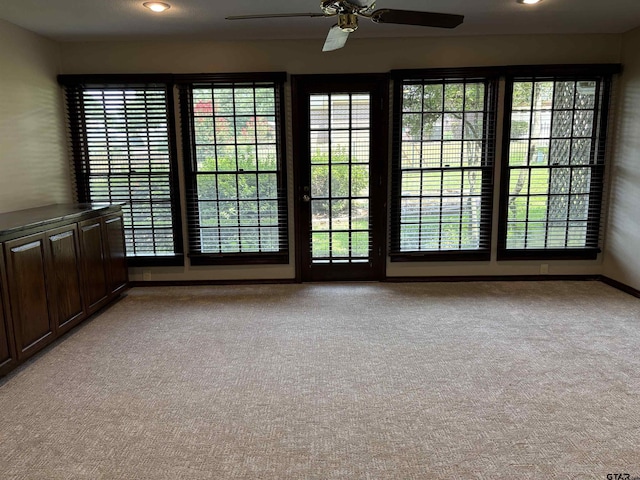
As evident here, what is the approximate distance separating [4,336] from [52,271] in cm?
60

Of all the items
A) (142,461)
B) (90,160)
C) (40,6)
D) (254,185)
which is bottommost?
(142,461)

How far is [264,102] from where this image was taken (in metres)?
4.30

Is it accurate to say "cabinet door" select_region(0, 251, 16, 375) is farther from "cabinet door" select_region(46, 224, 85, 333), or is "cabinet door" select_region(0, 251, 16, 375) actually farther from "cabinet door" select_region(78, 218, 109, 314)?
"cabinet door" select_region(78, 218, 109, 314)

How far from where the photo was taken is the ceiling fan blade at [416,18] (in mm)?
2348

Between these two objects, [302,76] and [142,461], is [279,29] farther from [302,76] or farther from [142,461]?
[142,461]

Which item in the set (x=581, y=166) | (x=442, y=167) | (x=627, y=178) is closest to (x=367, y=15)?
(x=442, y=167)

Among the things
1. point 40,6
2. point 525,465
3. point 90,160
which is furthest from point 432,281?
point 40,6

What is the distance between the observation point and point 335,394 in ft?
7.94

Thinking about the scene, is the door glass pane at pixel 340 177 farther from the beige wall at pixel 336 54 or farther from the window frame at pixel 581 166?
the window frame at pixel 581 166

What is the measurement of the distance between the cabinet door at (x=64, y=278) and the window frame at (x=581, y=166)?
404 cm

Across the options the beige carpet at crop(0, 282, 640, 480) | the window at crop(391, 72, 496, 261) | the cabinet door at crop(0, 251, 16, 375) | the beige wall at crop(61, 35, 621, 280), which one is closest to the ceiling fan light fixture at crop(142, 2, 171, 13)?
the beige wall at crop(61, 35, 621, 280)

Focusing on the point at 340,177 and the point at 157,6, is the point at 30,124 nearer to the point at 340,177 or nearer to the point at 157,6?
the point at 157,6

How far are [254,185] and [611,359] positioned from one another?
3.38m

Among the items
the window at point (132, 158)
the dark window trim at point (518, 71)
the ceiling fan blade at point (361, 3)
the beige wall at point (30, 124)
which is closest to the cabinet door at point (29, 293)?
the beige wall at point (30, 124)
